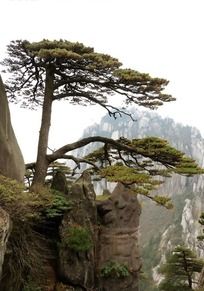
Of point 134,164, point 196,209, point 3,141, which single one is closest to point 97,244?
point 134,164

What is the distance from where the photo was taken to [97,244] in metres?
14.4

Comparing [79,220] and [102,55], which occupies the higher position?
[102,55]

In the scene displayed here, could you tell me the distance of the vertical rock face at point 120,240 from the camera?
14023mm

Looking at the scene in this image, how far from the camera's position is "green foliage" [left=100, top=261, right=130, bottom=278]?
45.4ft

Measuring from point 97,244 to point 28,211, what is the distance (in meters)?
4.27

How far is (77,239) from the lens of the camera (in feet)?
42.8

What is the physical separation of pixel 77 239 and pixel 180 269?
467 inches

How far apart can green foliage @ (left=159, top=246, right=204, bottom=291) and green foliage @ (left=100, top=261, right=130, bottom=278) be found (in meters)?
8.21

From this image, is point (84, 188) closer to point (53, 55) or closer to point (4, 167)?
point (4, 167)

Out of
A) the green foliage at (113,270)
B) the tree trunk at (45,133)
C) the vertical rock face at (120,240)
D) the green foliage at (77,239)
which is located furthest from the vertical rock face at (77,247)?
the tree trunk at (45,133)

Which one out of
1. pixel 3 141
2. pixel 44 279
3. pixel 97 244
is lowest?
pixel 44 279

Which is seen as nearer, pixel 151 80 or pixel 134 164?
pixel 151 80

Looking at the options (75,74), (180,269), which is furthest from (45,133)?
(180,269)

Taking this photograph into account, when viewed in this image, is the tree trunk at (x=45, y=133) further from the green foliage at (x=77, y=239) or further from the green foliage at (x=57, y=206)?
the green foliage at (x=77, y=239)
